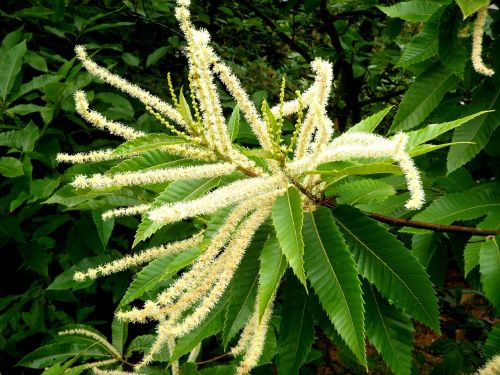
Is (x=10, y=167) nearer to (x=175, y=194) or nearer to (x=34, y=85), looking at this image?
(x=34, y=85)

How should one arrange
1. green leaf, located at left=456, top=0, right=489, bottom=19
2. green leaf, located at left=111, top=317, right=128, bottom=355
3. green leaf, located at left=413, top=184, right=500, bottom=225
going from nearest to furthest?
green leaf, located at left=456, top=0, right=489, bottom=19 → green leaf, located at left=413, top=184, right=500, bottom=225 → green leaf, located at left=111, top=317, right=128, bottom=355

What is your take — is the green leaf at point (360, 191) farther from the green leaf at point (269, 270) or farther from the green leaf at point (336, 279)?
the green leaf at point (269, 270)

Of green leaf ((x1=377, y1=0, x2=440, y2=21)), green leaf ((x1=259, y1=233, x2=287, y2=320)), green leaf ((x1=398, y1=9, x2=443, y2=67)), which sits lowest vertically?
green leaf ((x1=259, y1=233, x2=287, y2=320))

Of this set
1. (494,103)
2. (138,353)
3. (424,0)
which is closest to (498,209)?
(494,103)

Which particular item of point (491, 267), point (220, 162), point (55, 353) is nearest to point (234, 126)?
point (220, 162)

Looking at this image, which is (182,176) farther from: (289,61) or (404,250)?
(289,61)

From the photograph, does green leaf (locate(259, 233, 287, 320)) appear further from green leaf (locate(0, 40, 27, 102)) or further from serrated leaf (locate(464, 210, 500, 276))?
green leaf (locate(0, 40, 27, 102))

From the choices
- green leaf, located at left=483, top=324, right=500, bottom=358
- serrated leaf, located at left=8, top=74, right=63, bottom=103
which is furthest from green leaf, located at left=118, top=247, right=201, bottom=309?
serrated leaf, located at left=8, top=74, right=63, bottom=103
